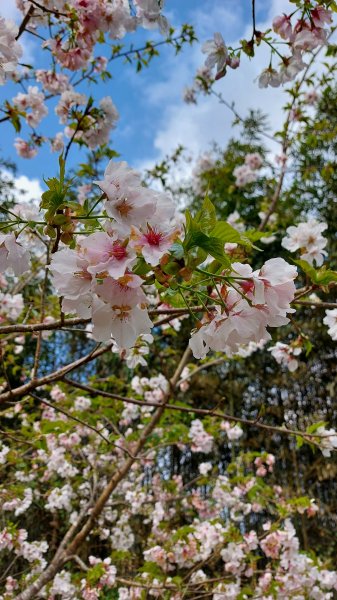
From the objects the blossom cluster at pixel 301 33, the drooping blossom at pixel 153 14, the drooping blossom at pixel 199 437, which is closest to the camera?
the drooping blossom at pixel 153 14

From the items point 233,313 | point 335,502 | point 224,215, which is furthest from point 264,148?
point 233,313

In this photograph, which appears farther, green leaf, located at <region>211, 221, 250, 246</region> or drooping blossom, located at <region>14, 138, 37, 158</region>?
drooping blossom, located at <region>14, 138, 37, 158</region>

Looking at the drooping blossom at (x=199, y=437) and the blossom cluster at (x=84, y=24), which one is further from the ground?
the blossom cluster at (x=84, y=24)

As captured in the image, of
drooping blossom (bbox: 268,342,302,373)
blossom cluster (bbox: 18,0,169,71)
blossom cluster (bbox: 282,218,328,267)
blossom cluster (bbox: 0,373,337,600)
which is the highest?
blossom cluster (bbox: 18,0,169,71)

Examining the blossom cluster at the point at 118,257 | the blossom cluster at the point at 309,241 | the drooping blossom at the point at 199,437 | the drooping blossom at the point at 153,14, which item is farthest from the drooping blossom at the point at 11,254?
the drooping blossom at the point at 199,437

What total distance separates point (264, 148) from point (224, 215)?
1.33m

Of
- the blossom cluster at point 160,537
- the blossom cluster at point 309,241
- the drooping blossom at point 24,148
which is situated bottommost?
the blossom cluster at point 160,537

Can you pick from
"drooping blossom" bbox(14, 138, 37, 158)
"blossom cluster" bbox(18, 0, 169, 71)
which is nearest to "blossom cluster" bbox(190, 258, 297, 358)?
"blossom cluster" bbox(18, 0, 169, 71)

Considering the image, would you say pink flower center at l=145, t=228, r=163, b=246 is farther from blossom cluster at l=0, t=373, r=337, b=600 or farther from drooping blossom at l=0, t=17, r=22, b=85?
blossom cluster at l=0, t=373, r=337, b=600

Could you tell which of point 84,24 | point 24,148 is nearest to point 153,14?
point 84,24

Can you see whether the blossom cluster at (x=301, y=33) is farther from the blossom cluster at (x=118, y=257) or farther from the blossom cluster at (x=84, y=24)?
the blossom cluster at (x=118, y=257)

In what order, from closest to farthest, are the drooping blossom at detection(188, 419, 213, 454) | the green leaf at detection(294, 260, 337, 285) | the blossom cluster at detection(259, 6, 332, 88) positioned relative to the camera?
1. the green leaf at detection(294, 260, 337, 285)
2. the blossom cluster at detection(259, 6, 332, 88)
3. the drooping blossom at detection(188, 419, 213, 454)

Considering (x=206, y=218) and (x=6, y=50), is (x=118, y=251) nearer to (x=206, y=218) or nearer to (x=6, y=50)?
(x=206, y=218)

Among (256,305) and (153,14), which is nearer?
(256,305)
